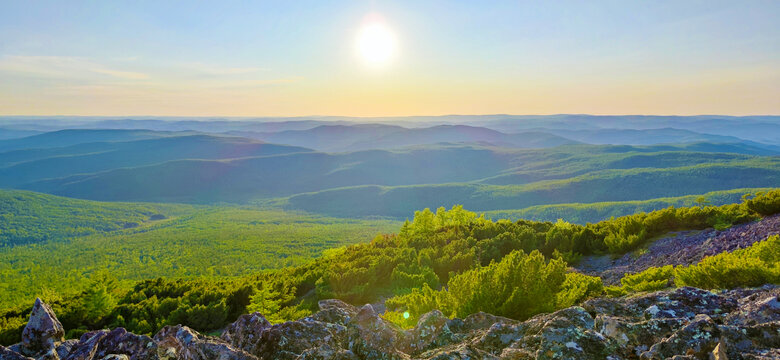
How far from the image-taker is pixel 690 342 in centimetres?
407

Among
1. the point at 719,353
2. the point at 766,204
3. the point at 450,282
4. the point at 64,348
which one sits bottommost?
the point at 450,282

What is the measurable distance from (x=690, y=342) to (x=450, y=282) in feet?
15.9

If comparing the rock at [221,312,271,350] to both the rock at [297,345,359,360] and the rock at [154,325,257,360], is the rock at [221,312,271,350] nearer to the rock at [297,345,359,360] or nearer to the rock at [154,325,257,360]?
the rock at [154,325,257,360]

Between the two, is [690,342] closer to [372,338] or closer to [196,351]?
[372,338]

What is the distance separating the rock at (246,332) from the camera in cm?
590

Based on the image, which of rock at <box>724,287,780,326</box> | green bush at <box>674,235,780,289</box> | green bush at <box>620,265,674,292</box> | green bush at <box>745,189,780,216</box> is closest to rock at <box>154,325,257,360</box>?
rock at <box>724,287,780,326</box>

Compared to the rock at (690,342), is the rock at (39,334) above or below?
below

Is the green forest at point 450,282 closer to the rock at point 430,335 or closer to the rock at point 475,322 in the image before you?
the rock at point 475,322

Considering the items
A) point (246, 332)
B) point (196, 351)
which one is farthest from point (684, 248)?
point (196, 351)

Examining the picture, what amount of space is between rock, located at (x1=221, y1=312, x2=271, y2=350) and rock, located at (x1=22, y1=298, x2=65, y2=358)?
2510 millimetres

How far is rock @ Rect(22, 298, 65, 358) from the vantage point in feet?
18.3

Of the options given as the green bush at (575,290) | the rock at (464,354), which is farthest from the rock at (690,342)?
the green bush at (575,290)

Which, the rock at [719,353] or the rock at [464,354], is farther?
the rock at [464,354]

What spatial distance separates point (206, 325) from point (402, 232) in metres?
13.4
